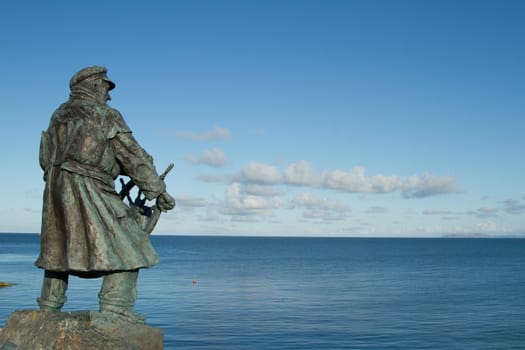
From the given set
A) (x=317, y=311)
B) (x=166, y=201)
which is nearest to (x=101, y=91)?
(x=166, y=201)

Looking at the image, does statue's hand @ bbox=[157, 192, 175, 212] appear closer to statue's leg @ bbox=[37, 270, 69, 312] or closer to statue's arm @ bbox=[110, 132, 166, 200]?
statue's arm @ bbox=[110, 132, 166, 200]

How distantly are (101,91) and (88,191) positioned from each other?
1.12 metres

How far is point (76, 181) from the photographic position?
6.25 meters

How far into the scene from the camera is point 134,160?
6.53 m

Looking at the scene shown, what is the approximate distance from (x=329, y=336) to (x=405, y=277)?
47.7 m

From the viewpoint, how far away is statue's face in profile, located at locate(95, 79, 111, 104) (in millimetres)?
6684

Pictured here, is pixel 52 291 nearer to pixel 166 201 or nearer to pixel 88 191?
pixel 88 191

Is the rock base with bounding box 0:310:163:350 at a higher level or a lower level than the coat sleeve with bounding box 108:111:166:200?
lower

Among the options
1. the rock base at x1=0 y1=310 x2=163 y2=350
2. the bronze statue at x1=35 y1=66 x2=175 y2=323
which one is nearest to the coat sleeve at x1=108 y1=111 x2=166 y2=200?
the bronze statue at x1=35 y1=66 x2=175 y2=323

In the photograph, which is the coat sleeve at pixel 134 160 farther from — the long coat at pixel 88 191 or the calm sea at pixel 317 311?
the calm sea at pixel 317 311

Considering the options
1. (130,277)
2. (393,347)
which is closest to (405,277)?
(393,347)

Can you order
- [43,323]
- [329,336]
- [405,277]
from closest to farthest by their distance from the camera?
1. [43,323]
2. [329,336]
3. [405,277]

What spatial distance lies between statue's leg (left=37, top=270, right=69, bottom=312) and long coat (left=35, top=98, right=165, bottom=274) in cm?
20

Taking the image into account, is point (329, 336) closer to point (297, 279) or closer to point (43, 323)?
point (43, 323)
